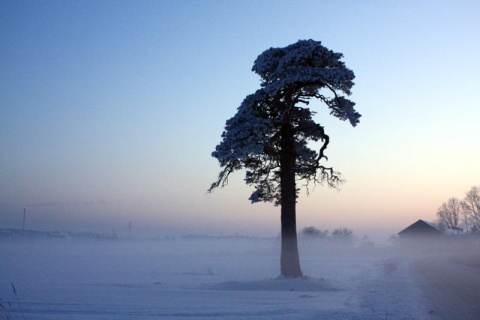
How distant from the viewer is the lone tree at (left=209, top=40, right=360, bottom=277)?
69.7 ft

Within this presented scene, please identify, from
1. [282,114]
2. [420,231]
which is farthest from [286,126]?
[420,231]

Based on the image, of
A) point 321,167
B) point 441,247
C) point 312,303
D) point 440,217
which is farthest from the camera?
point 440,217

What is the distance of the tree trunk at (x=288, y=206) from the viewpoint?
22.5m

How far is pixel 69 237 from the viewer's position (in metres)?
183

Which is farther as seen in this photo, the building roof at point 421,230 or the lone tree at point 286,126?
the building roof at point 421,230

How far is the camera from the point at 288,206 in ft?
74.8

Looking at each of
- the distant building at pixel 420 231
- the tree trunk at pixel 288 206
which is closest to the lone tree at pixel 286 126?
the tree trunk at pixel 288 206

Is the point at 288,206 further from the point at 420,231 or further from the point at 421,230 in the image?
the point at 421,230

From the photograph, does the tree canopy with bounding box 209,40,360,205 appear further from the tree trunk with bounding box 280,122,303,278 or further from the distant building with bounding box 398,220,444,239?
the distant building with bounding box 398,220,444,239

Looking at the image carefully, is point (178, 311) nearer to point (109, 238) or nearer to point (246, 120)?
point (246, 120)

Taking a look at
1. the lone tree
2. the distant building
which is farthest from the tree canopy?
the distant building

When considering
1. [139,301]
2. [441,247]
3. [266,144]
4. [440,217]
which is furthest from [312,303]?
[440,217]

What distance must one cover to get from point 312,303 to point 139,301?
19.9 ft

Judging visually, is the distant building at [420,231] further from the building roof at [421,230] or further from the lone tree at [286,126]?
the lone tree at [286,126]
